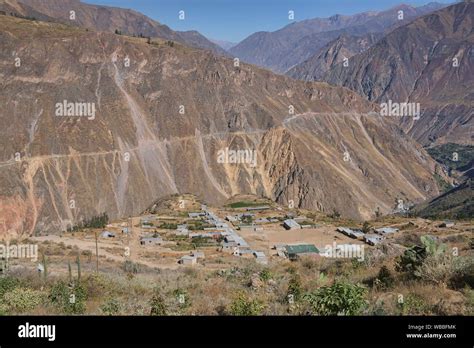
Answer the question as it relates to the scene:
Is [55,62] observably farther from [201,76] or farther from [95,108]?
[201,76]

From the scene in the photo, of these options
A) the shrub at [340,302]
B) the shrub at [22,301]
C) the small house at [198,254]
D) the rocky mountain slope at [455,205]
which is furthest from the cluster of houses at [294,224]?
the shrub at [340,302]

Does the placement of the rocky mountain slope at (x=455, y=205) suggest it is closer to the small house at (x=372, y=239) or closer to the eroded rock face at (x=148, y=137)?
the eroded rock face at (x=148, y=137)

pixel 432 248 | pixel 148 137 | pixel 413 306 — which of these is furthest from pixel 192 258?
pixel 148 137

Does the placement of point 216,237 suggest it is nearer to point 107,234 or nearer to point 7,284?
point 107,234
